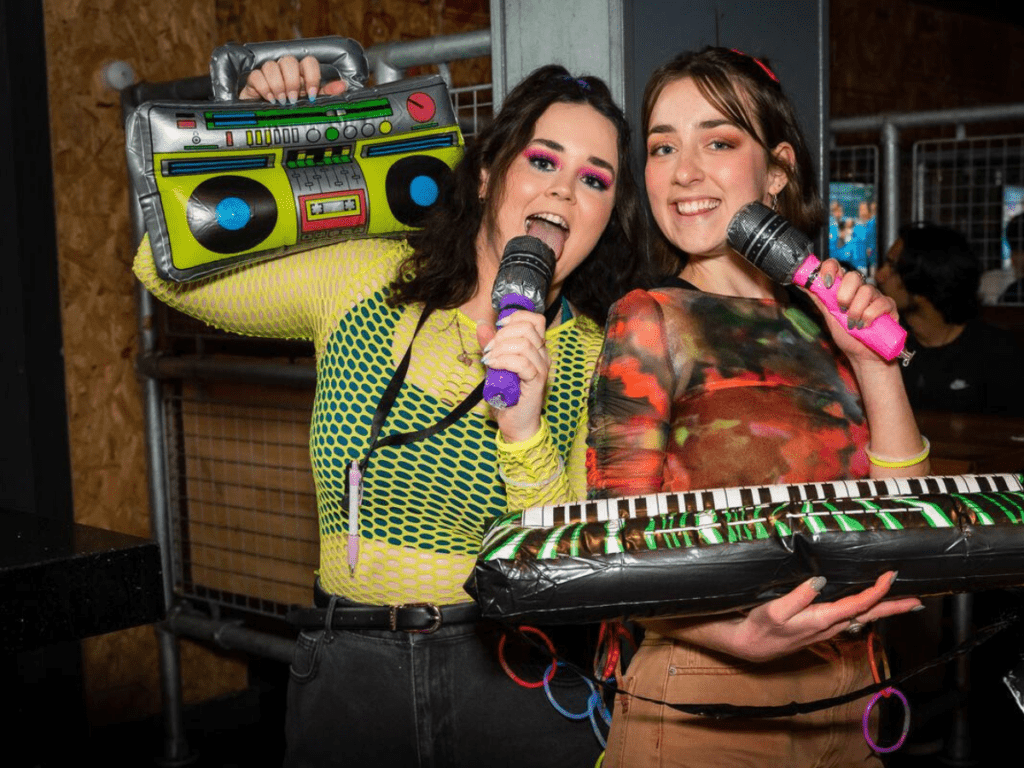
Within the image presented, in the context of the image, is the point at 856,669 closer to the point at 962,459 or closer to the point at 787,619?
the point at 787,619

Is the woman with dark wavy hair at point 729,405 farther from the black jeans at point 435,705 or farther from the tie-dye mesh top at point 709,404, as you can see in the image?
the black jeans at point 435,705

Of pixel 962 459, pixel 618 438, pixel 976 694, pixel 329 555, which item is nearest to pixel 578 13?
pixel 618 438

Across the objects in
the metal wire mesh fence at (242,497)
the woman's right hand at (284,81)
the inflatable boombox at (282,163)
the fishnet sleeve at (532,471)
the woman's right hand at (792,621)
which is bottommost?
the metal wire mesh fence at (242,497)

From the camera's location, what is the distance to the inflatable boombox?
5.94ft

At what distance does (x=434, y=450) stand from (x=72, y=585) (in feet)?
1.89

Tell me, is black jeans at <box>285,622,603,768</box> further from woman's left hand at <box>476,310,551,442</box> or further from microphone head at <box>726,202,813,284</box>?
microphone head at <box>726,202,813,284</box>

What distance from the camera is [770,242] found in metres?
1.39

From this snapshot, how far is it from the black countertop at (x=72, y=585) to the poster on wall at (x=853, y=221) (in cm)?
626

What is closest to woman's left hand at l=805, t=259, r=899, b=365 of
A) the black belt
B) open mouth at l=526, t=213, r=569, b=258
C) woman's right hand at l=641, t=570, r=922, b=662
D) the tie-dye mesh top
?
the tie-dye mesh top

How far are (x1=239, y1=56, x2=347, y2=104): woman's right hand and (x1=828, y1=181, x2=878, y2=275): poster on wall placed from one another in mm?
5647

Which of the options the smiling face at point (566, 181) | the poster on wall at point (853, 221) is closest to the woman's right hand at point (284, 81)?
the smiling face at point (566, 181)

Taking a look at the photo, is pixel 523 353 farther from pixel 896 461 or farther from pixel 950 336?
pixel 950 336

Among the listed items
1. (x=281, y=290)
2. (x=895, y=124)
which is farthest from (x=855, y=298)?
(x=895, y=124)

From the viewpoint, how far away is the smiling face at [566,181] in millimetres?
1703
